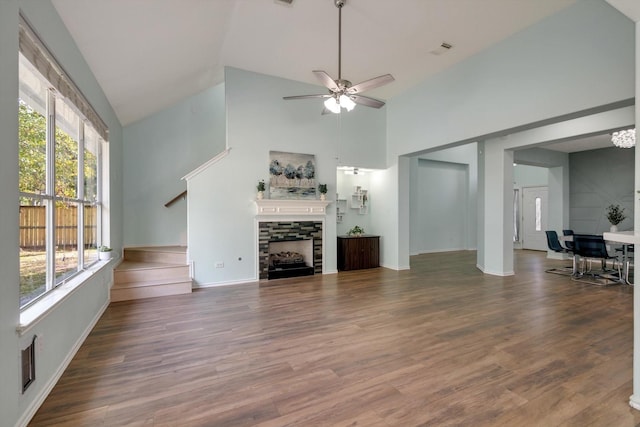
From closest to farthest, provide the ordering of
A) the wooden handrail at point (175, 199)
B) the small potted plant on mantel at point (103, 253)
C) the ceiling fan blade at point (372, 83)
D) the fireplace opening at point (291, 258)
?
1. the ceiling fan blade at point (372, 83)
2. the small potted plant on mantel at point (103, 253)
3. the fireplace opening at point (291, 258)
4. the wooden handrail at point (175, 199)

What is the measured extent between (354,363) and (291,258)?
3.91m

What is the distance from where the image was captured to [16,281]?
184 centimetres

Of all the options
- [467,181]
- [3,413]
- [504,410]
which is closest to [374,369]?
[504,410]

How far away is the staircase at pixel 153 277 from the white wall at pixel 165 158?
3.21 feet

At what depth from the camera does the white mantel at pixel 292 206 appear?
18.9 feet

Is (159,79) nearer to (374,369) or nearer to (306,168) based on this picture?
(306,168)

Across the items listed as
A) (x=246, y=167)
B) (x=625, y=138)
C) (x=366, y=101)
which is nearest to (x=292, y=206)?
(x=246, y=167)

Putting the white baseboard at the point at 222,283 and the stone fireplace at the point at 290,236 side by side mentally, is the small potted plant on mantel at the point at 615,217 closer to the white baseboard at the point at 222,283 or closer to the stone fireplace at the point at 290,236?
the stone fireplace at the point at 290,236

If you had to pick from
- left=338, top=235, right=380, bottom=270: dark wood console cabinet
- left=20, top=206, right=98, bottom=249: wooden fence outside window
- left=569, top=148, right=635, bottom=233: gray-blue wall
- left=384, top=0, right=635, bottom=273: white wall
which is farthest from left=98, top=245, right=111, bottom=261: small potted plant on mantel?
left=569, top=148, right=635, bottom=233: gray-blue wall

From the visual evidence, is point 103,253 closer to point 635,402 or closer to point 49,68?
point 49,68

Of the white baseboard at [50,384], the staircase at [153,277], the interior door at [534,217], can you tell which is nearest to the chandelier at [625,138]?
the interior door at [534,217]

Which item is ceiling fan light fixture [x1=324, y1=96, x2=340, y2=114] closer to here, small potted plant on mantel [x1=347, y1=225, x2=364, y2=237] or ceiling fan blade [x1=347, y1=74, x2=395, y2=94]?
ceiling fan blade [x1=347, y1=74, x2=395, y2=94]

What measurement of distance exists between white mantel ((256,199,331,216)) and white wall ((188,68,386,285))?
200 millimetres

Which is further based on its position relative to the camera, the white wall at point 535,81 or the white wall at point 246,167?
the white wall at point 246,167
